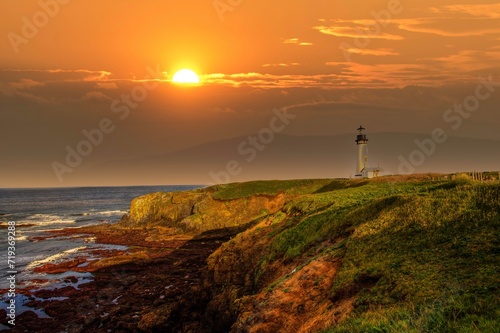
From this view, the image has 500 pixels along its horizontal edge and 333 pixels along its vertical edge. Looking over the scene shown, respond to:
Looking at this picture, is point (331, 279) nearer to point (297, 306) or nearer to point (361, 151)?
point (297, 306)

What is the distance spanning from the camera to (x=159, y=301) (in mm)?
27703

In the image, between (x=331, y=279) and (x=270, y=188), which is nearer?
(x=331, y=279)

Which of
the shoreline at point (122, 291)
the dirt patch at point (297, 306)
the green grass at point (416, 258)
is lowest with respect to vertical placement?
the shoreline at point (122, 291)

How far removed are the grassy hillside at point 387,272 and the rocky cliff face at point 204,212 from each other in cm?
3749

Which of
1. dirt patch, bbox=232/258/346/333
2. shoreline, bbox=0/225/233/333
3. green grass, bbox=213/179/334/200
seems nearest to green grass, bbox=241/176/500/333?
dirt patch, bbox=232/258/346/333

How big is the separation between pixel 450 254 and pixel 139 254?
3812 cm

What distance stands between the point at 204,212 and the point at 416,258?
5231cm

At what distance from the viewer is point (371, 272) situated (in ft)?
42.9

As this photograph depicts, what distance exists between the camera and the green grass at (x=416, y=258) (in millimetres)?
9383

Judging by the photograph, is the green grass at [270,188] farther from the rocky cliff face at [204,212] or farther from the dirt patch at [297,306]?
the dirt patch at [297,306]

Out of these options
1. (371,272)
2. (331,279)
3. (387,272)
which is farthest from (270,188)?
(387,272)

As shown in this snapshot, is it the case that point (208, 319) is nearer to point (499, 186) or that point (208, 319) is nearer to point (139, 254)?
point (499, 186)

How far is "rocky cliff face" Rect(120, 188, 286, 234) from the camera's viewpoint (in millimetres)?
61391

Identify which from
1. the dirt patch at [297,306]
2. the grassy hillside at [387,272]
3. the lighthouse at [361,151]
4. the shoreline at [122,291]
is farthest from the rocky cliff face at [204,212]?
the dirt patch at [297,306]
